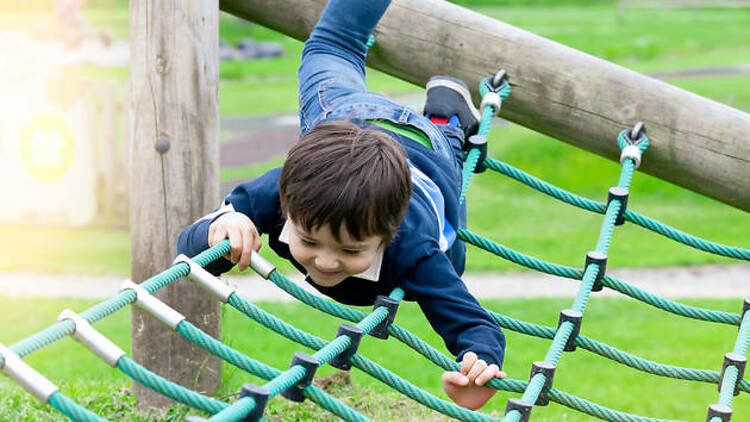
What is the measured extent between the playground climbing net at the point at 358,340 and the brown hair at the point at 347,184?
150mm

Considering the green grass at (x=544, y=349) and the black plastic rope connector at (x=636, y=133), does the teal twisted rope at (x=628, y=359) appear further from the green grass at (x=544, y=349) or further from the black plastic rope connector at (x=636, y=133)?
the green grass at (x=544, y=349)

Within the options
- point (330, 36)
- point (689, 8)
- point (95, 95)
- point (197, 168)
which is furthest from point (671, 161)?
point (689, 8)

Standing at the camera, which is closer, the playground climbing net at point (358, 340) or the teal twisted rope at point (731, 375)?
the playground climbing net at point (358, 340)

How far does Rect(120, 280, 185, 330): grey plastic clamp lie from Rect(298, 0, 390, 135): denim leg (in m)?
0.72

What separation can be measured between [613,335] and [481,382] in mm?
3533

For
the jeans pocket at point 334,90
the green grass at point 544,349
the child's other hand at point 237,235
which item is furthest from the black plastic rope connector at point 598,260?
the green grass at point 544,349

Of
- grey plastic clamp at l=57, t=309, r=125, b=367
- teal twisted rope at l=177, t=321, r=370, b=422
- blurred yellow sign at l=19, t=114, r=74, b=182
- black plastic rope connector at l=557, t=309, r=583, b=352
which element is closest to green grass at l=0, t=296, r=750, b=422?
black plastic rope connector at l=557, t=309, r=583, b=352

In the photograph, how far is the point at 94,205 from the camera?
733cm

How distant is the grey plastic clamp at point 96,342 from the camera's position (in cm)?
123

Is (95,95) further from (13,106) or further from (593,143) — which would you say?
(593,143)

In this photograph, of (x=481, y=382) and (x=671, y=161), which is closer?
(x=481, y=382)

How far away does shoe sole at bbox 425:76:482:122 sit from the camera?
220 centimetres

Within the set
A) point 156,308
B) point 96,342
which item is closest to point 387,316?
point 156,308

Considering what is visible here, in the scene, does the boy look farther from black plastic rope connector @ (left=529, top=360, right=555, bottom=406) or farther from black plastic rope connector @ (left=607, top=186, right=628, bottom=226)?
black plastic rope connector @ (left=607, top=186, right=628, bottom=226)
